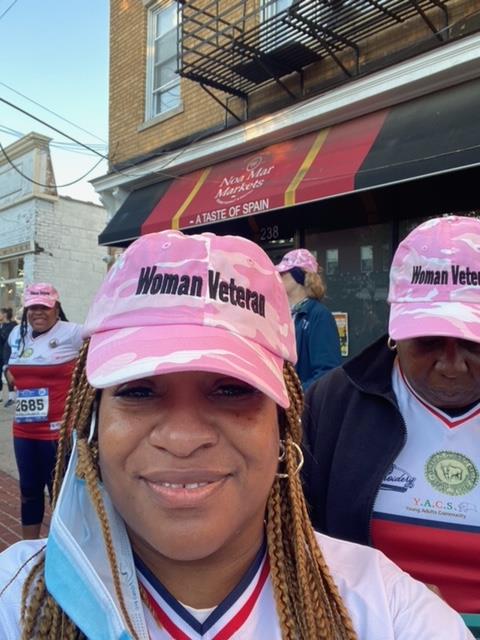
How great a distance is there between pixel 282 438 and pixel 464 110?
4.63 metres

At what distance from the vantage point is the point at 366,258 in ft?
19.8

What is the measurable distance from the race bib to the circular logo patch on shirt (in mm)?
2940

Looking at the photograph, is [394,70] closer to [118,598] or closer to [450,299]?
[450,299]

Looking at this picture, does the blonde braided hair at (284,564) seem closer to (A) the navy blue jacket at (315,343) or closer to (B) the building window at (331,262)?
(A) the navy blue jacket at (315,343)

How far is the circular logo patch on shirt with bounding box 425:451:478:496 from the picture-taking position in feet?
5.03

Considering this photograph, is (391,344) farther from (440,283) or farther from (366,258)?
(366,258)

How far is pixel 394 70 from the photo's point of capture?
529 centimetres

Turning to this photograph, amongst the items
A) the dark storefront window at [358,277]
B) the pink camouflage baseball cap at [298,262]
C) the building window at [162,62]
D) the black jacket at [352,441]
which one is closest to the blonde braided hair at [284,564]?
the black jacket at [352,441]

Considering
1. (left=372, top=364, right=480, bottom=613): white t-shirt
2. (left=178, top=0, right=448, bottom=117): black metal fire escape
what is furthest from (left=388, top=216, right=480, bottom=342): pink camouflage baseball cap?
(left=178, top=0, right=448, bottom=117): black metal fire escape

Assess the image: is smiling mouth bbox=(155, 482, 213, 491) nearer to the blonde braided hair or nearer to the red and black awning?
the blonde braided hair

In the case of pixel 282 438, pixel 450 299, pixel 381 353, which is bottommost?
pixel 282 438

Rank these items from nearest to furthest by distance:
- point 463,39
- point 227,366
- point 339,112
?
point 227,366 → point 463,39 → point 339,112

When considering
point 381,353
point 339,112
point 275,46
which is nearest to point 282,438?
point 381,353

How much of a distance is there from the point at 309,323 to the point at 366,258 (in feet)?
9.49
